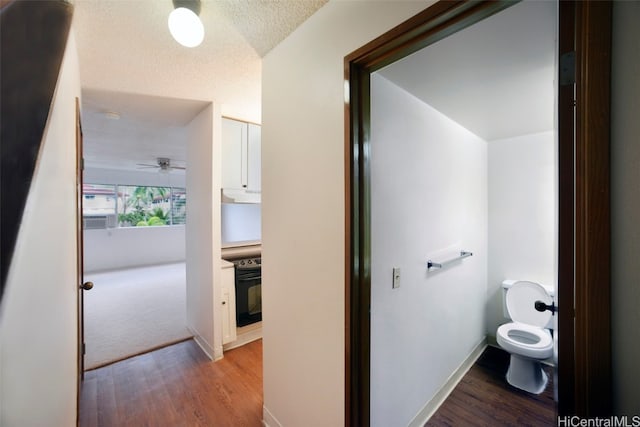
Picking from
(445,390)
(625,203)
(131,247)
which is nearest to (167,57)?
(625,203)

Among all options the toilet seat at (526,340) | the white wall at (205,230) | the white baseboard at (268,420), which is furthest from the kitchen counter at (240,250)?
the toilet seat at (526,340)

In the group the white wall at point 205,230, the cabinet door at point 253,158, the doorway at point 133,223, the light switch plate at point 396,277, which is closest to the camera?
the light switch plate at point 396,277

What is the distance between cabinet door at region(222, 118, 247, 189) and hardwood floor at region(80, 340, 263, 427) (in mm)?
1726

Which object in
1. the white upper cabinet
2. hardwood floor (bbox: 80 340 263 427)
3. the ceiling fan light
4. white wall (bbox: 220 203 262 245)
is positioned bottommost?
hardwood floor (bbox: 80 340 263 427)

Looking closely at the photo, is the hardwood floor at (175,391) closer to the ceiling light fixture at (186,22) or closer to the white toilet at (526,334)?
the white toilet at (526,334)

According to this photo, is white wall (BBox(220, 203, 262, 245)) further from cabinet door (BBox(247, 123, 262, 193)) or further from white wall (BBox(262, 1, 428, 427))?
white wall (BBox(262, 1, 428, 427))

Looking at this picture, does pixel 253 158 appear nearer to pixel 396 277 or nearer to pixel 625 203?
pixel 396 277

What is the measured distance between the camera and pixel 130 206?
6.81 meters

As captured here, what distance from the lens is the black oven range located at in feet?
8.95

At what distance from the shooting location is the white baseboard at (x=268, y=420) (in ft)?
5.32

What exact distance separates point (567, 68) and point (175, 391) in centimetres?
285

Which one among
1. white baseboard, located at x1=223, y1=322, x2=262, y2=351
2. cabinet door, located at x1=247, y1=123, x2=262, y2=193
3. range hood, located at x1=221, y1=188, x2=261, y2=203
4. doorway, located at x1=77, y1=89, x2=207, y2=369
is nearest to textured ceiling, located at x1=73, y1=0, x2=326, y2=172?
doorway, located at x1=77, y1=89, x2=207, y2=369

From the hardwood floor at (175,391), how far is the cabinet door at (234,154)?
1726mm

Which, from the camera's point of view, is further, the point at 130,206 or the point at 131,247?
the point at 130,206
